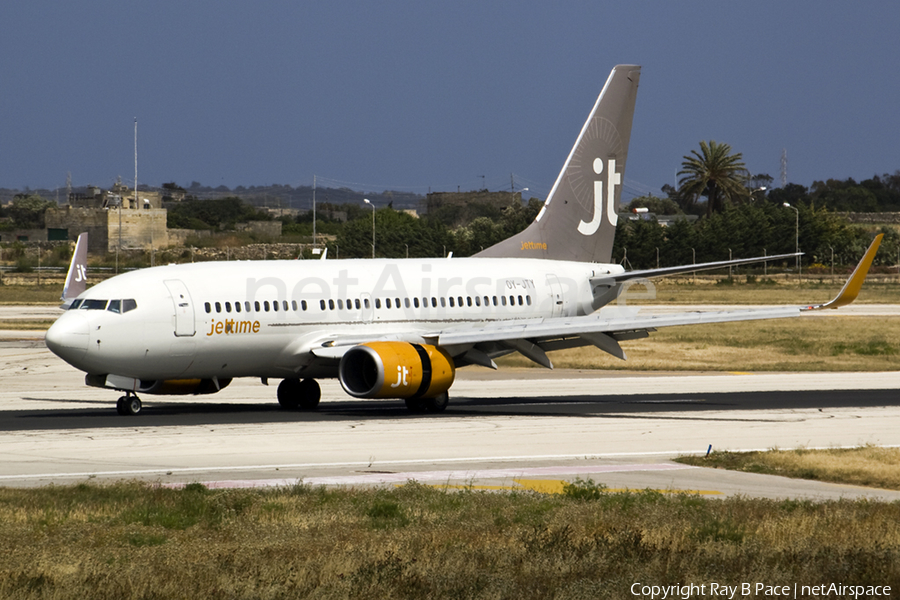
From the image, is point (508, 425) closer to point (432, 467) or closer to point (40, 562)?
point (432, 467)

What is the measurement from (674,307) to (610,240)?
150ft

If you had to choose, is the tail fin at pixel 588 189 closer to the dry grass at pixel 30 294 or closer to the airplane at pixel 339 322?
the airplane at pixel 339 322

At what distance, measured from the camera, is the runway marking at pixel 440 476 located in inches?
785

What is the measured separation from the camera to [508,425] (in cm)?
2938

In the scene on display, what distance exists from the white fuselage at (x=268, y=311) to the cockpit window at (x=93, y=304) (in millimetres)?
41

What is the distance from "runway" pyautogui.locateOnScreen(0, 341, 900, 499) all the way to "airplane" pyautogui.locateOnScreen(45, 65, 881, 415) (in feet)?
3.86

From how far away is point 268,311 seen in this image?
31.7 meters

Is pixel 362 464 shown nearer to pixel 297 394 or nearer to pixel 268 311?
pixel 268 311

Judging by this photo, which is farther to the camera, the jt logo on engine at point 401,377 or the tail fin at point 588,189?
the tail fin at point 588,189

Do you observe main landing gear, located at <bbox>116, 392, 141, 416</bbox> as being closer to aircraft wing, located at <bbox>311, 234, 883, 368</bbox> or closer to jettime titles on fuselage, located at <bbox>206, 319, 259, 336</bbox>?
jettime titles on fuselage, located at <bbox>206, 319, 259, 336</bbox>

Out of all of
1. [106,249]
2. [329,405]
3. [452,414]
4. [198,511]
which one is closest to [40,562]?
[198,511]

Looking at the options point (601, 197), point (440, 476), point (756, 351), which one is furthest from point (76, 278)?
point (756, 351)

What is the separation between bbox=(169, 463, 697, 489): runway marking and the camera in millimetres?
19938

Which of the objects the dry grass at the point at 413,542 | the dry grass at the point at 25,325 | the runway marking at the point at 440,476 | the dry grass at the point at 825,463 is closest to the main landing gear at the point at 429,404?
the dry grass at the point at 825,463
